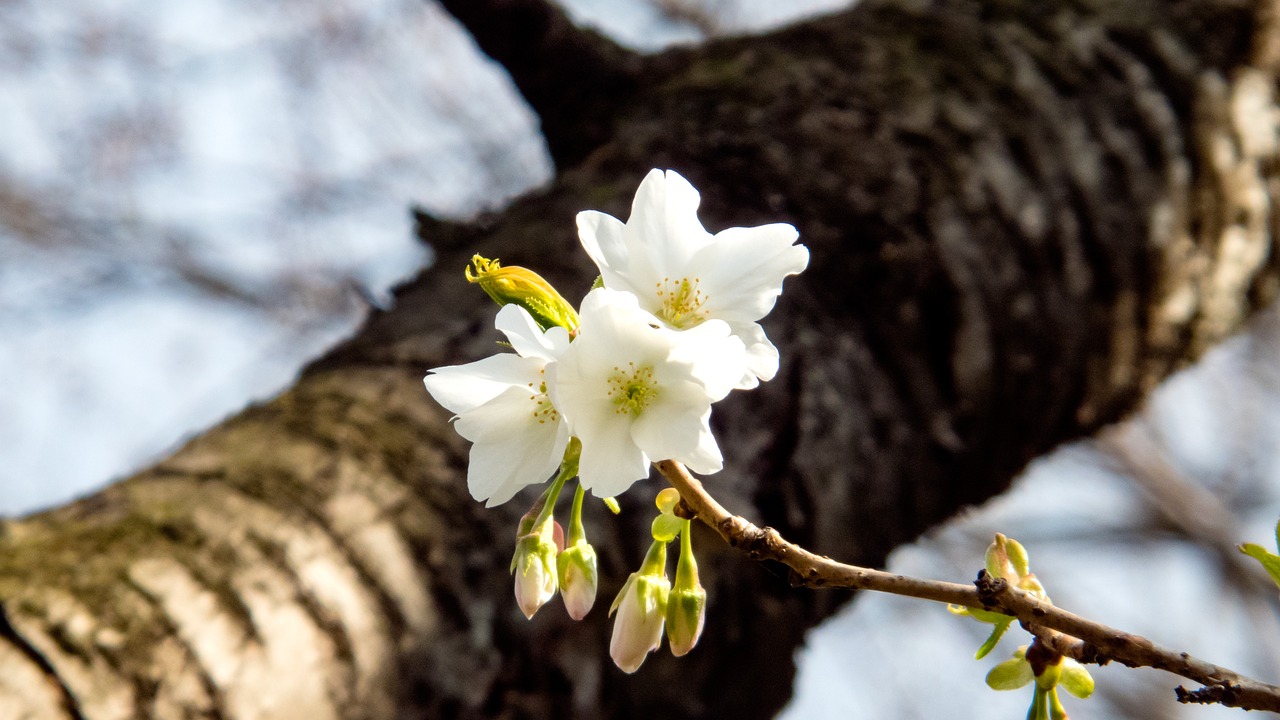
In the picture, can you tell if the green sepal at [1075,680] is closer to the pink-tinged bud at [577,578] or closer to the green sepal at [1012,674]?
the green sepal at [1012,674]

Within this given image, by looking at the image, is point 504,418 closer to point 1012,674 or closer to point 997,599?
point 997,599

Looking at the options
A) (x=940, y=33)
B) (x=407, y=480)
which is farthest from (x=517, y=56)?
(x=407, y=480)

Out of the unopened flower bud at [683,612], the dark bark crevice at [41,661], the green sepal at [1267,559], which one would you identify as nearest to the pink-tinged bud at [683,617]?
the unopened flower bud at [683,612]

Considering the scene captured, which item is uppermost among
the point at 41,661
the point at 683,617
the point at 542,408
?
the point at 542,408

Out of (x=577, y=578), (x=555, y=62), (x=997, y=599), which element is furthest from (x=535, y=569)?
(x=555, y=62)

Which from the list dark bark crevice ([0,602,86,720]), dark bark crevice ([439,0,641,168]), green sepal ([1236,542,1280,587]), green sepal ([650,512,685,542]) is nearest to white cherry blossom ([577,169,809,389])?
green sepal ([650,512,685,542])

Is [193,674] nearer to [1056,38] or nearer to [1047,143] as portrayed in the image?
[1047,143]
